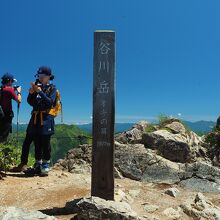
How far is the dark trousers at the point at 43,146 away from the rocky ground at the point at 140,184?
26.5 inches

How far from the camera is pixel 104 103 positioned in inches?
389

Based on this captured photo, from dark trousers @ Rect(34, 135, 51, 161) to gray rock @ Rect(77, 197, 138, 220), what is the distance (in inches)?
159

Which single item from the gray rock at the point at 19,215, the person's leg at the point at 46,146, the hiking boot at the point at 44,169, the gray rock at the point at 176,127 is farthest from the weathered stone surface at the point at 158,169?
the gray rock at the point at 19,215

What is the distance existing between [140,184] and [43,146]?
3179mm

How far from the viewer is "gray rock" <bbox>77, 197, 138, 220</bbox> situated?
883 centimetres

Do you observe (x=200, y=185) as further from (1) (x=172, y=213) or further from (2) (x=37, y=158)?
(2) (x=37, y=158)

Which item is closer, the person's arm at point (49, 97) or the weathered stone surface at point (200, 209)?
the weathered stone surface at point (200, 209)

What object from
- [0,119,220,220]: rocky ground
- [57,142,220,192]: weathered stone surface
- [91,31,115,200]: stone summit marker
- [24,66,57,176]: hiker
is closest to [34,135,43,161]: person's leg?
[24,66,57,176]: hiker

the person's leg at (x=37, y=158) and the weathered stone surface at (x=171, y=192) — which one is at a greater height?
the person's leg at (x=37, y=158)

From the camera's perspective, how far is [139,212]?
1027 centimetres

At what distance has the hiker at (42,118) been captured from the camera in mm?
12594

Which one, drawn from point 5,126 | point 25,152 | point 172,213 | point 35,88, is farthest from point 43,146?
point 172,213

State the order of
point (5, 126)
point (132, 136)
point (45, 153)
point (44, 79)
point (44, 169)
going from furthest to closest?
point (132, 136) → point (5, 126) → point (44, 169) → point (45, 153) → point (44, 79)

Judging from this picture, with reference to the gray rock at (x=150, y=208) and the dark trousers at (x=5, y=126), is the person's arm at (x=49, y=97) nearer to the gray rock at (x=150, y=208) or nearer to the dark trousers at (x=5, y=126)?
the dark trousers at (x=5, y=126)
